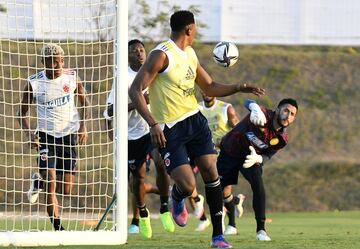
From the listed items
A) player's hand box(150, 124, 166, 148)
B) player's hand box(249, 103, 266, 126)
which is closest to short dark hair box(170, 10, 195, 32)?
player's hand box(150, 124, 166, 148)

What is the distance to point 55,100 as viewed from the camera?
11531mm

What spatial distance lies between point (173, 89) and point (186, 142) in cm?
47

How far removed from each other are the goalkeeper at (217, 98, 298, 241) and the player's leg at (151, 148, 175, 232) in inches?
24.2

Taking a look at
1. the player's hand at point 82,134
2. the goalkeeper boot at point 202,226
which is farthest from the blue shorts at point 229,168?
the goalkeeper boot at point 202,226

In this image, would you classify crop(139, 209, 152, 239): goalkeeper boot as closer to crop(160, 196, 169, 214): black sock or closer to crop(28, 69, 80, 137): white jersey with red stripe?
crop(160, 196, 169, 214): black sock

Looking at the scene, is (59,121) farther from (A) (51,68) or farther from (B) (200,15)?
(B) (200,15)

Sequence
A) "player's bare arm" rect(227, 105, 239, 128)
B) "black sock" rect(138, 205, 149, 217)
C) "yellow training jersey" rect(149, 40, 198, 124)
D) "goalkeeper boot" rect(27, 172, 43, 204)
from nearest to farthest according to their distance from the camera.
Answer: "yellow training jersey" rect(149, 40, 198, 124) → "goalkeeper boot" rect(27, 172, 43, 204) → "black sock" rect(138, 205, 149, 217) → "player's bare arm" rect(227, 105, 239, 128)

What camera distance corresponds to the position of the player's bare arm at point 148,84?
30.6 feet

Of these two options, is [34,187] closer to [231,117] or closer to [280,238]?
[280,238]

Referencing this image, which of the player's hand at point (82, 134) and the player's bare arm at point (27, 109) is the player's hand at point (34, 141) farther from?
the player's hand at point (82, 134)

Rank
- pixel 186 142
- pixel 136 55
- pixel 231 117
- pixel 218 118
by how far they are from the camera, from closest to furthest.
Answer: pixel 186 142 < pixel 136 55 < pixel 231 117 < pixel 218 118

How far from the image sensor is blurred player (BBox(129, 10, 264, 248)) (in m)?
9.54

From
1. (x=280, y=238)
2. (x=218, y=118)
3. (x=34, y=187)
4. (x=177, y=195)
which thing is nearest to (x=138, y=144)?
(x=34, y=187)

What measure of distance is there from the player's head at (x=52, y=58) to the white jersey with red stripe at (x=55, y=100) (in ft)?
0.26
